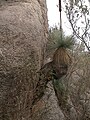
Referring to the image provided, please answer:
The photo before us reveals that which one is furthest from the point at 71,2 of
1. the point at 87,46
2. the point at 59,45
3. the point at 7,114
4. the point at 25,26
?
the point at 7,114

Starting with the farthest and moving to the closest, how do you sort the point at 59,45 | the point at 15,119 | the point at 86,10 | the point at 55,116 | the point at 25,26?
the point at 86,10, the point at 55,116, the point at 59,45, the point at 25,26, the point at 15,119

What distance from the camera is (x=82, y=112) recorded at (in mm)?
9500

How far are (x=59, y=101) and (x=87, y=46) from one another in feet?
16.8

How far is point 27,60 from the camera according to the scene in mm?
6184

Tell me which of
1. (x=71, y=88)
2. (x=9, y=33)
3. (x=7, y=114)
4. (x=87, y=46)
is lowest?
(x=87, y=46)

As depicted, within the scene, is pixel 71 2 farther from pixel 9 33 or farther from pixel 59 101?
pixel 9 33

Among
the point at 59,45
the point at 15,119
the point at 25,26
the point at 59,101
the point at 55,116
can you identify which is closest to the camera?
the point at 15,119

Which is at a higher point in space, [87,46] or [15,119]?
[15,119]

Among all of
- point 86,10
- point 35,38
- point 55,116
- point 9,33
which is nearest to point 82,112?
point 55,116

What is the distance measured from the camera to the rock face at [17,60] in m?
5.88

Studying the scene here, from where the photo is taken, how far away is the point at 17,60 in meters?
6.09

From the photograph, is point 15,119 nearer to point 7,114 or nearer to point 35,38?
point 7,114

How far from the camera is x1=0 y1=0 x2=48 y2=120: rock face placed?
588 cm

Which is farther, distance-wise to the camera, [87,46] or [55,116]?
[87,46]
